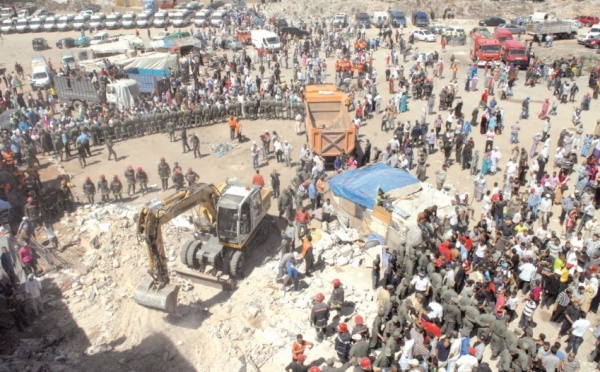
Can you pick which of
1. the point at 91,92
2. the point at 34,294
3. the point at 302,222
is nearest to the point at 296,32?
the point at 91,92

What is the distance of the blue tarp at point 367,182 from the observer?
1548 cm

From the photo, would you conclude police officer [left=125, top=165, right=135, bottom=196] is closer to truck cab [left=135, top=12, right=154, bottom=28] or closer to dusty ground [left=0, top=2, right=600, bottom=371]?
dusty ground [left=0, top=2, right=600, bottom=371]

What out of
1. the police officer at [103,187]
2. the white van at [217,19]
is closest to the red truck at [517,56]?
A: the police officer at [103,187]

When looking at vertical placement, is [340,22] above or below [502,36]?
above

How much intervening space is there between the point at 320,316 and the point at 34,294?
793 cm

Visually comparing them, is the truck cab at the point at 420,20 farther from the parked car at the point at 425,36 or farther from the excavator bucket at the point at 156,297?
the excavator bucket at the point at 156,297

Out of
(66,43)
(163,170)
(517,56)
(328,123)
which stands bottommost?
(163,170)

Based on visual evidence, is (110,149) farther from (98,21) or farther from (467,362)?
(98,21)

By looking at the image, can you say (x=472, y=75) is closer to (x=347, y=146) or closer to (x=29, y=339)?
(x=347, y=146)

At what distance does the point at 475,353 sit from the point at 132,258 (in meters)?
10.0

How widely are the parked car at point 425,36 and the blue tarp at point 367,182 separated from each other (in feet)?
91.2

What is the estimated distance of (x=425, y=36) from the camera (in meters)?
41.0

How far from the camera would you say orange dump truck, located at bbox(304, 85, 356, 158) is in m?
19.2

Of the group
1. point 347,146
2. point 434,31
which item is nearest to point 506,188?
point 347,146
